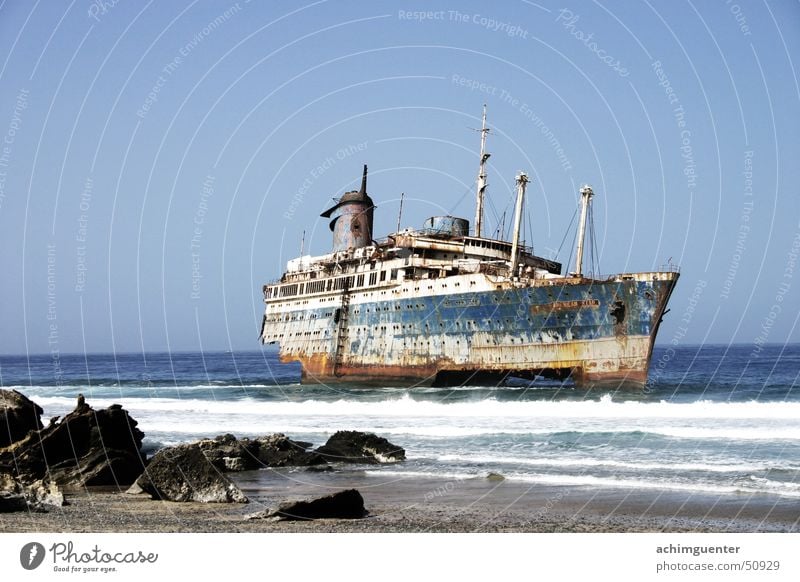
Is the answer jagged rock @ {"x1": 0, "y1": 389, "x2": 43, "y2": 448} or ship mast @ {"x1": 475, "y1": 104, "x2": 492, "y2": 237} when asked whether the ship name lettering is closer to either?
ship mast @ {"x1": 475, "y1": 104, "x2": 492, "y2": 237}

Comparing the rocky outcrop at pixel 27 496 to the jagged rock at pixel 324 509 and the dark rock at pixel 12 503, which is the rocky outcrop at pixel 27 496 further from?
the jagged rock at pixel 324 509

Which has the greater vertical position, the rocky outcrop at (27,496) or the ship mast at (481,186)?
the ship mast at (481,186)

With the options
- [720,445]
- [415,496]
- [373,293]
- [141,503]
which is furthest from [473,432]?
[373,293]

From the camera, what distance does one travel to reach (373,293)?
1812 inches

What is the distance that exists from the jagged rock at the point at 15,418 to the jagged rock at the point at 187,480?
16.9 feet

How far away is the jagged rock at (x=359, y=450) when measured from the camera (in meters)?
20.2

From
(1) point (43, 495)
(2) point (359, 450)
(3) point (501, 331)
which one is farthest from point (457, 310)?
(1) point (43, 495)

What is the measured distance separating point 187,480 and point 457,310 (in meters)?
26.9

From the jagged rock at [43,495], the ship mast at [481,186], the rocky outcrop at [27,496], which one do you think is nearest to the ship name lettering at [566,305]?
the ship mast at [481,186]

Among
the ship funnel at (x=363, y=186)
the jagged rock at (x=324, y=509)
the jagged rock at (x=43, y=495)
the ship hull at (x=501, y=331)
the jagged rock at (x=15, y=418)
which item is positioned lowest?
the jagged rock at (x=43, y=495)

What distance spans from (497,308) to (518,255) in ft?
23.8

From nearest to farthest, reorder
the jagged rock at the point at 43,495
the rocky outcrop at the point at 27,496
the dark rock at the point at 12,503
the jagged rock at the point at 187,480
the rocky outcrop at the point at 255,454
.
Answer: the dark rock at the point at 12,503
the rocky outcrop at the point at 27,496
the jagged rock at the point at 43,495
the jagged rock at the point at 187,480
the rocky outcrop at the point at 255,454

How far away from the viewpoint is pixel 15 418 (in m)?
19.0
